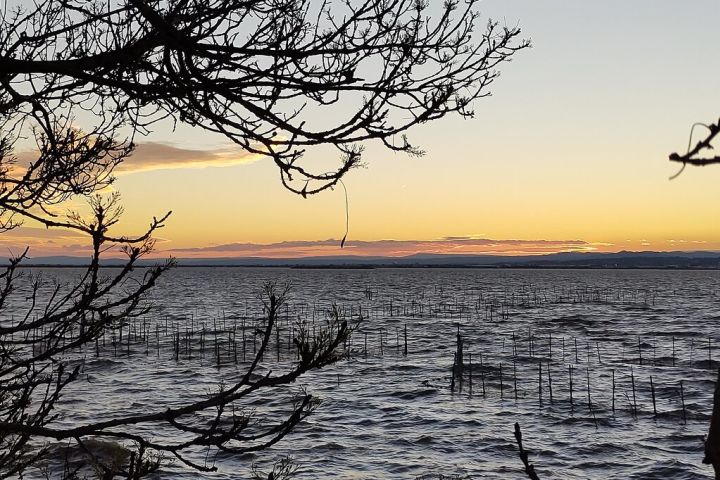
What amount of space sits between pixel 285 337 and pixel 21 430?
55.3m

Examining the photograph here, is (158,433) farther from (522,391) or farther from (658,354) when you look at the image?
(658,354)

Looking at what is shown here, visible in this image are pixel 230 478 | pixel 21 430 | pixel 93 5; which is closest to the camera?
pixel 21 430

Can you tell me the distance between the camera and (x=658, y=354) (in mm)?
48875

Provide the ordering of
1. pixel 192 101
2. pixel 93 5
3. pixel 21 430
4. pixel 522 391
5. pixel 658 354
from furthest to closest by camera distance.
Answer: pixel 658 354 → pixel 522 391 → pixel 93 5 → pixel 192 101 → pixel 21 430

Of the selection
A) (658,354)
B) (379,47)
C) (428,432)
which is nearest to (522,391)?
(428,432)

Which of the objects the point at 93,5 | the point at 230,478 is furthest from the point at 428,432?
the point at 93,5

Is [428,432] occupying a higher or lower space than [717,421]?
lower

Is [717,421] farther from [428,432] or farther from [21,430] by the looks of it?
[428,432]

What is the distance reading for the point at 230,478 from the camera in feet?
71.8

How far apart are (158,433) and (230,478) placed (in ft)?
19.3

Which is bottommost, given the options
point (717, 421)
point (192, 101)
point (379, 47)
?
point (717, 421)

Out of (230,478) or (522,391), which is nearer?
(230,478)

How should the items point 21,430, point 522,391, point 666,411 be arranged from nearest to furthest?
point 21,430 < point 666,411 < point 522,391

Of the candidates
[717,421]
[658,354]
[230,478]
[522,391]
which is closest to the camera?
[717,421]
